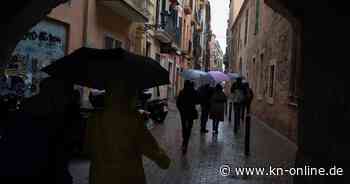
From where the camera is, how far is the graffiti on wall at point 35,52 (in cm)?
1055

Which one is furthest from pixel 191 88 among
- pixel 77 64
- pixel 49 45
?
pixel 77 64

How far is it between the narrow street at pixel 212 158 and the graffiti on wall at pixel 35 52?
2.95 m

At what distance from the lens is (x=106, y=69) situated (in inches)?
154

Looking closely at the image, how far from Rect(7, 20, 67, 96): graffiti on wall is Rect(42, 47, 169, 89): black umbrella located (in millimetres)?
6571

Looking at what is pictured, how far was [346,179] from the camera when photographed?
5.65 metres

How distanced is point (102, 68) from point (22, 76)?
23.7ft

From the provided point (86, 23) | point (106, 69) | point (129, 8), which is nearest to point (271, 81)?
point (129, 8)

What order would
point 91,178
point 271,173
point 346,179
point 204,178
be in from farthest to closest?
point 271,173 → point 204,178 → point 346,179 → point 91,178

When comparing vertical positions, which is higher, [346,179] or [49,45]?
[49,45]

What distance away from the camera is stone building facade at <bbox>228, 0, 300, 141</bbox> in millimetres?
13992

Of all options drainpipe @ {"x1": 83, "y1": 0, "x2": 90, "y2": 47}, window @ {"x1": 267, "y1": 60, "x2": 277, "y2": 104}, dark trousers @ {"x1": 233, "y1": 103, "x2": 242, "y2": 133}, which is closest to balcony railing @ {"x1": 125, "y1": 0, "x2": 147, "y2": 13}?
drainpipe @ {"x1": 83, "y1": 0, "x2": 90, "y2": 47}

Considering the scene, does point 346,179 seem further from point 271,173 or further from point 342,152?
point 271,173

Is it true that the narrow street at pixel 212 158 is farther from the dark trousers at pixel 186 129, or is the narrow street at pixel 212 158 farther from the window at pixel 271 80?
the window at pixel 271 80

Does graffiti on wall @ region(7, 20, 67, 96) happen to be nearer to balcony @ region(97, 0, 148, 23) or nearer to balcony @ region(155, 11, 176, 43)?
balcony @ region(97, 0, 148, 23)
